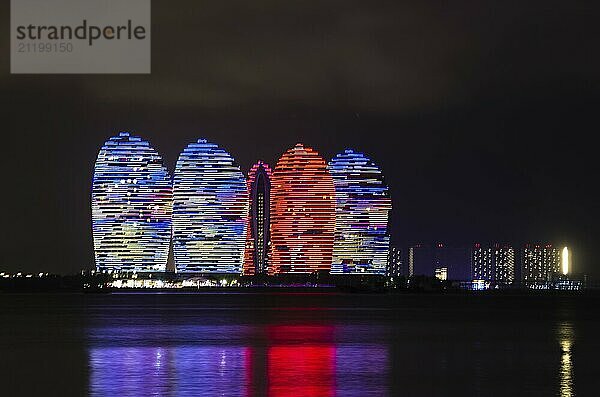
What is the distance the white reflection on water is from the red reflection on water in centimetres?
723

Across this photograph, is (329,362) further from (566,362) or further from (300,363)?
(566,362)

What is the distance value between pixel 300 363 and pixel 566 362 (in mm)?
10833

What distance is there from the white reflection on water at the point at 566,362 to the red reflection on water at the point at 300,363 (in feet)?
23.7

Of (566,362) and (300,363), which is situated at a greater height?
(300,363)

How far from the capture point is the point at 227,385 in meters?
37.5

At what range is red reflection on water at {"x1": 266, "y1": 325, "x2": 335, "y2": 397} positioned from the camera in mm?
36438

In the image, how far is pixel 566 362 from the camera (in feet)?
158

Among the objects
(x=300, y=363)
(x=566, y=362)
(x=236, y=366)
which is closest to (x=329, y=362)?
(x=300, y=363)

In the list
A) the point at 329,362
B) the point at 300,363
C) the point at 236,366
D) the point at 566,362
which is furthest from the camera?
the point at 566,362

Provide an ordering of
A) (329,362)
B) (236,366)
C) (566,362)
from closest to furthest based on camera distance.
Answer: (236,366), (329,362), (566,362)

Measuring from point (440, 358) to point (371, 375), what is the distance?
854 cm

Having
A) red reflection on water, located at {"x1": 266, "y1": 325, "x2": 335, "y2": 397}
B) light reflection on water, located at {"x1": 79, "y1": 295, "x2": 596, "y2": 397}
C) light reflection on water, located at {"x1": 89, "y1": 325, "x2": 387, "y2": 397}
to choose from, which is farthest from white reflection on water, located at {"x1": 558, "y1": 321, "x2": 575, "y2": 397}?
red reflection on water, located at {"x1": 266, "y1": 325, "x2": 335, "y2": 397}

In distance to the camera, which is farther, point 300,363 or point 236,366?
point 300,363

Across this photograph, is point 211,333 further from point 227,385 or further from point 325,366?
point 227,385
